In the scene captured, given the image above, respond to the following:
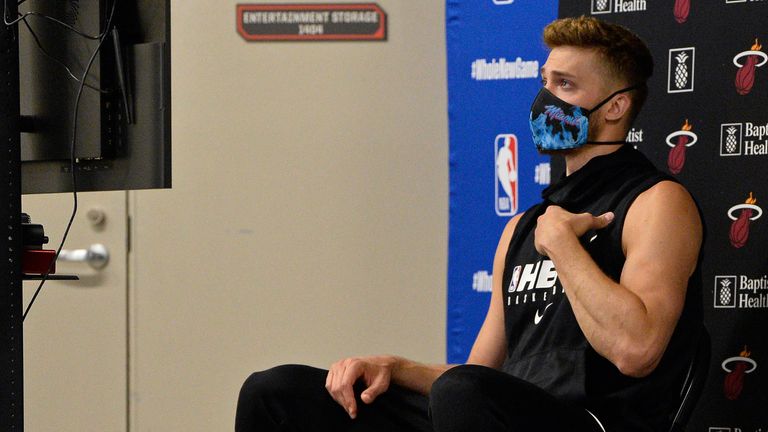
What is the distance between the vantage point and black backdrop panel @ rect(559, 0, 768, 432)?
2.35 meters

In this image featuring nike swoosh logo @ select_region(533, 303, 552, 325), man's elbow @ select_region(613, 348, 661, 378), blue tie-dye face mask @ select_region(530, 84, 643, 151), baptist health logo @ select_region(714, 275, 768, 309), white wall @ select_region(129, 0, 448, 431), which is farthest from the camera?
white wall @ select_region(129, 0, 448, 431)

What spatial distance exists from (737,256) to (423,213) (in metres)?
0.99

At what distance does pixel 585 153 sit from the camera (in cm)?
212

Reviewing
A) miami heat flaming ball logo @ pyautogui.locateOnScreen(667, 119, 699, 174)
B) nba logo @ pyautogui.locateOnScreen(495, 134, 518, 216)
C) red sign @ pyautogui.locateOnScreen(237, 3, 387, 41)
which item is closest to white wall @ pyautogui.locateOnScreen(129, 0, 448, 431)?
red sign @ pyautogui.locateOnScreen(237, 3, 387, 41)

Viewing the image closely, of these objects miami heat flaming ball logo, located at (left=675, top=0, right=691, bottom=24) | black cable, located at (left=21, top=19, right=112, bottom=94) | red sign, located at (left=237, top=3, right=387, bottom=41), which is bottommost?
black cable, located at (left=21, top=19, right=112, bottom=94)

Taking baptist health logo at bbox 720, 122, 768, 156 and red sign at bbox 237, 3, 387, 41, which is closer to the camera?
baptist health logo at bbox 720, 122, 768, 156

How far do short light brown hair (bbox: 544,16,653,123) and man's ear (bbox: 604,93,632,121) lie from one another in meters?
0.01

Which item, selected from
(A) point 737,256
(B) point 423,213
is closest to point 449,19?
(B) point 423,213

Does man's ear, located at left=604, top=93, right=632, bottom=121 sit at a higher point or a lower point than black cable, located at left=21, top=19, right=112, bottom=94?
lower

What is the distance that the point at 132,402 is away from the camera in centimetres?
318

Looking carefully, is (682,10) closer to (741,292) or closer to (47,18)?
(741,292)

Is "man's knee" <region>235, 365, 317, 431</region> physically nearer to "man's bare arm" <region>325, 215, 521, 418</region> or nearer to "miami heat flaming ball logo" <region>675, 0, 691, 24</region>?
"man's bare arm" <region>325, 215, 521, 418</region>

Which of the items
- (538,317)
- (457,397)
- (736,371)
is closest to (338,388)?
(457,397)

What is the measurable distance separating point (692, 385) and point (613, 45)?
0.76m
